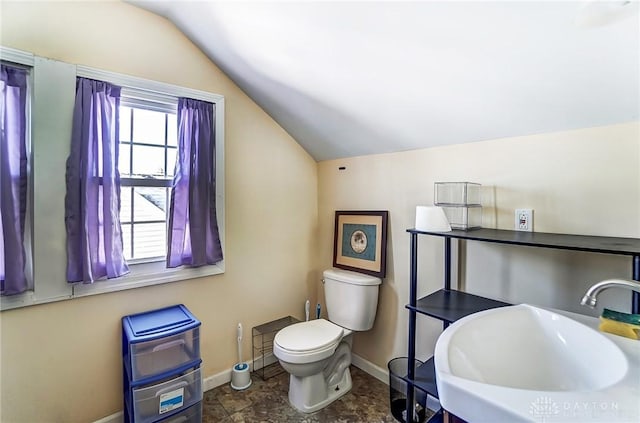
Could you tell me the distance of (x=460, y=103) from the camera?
147 centimetres

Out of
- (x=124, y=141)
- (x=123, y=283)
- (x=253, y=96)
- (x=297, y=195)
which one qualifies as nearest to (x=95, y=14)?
(x=124, y=141)

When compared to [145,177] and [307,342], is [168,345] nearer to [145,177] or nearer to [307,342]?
[307,342]

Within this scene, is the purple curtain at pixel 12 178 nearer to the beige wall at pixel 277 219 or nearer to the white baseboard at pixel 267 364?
the beige wall at pixel 277 219

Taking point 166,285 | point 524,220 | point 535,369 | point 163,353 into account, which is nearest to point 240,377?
point 163,353

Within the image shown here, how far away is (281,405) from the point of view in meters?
1.91

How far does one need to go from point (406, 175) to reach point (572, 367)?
4.18ft

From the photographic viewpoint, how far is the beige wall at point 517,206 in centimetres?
125

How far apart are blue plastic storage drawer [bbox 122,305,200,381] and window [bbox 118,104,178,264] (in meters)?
0.38

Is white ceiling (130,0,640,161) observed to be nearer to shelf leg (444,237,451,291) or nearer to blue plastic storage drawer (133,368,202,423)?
shelf leg (444,237,451,291)

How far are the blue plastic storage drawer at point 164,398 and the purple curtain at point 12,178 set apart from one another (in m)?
0.78

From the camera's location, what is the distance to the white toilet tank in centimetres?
208

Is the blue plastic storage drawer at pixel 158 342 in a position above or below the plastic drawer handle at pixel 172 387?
above

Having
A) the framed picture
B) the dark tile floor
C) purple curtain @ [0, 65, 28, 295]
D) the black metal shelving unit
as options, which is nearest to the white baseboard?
the dark tile floor

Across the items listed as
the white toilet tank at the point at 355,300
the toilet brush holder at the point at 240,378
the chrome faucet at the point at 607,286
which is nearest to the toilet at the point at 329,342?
the white toilet tank at the point at 355,300
